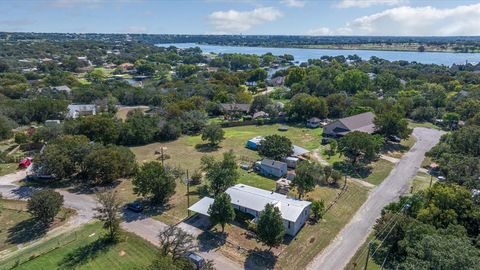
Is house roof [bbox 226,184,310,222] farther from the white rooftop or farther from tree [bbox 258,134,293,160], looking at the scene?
tree [bbox 258,134,293,160]

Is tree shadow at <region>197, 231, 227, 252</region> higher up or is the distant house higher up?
the distant house

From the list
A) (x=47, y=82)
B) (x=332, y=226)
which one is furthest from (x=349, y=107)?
(x=47, y=82)

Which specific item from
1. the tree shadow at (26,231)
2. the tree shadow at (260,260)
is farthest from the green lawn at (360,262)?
the tree shadow at (26,231)

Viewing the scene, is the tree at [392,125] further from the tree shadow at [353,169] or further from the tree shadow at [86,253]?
the tree shadow at [86,253]

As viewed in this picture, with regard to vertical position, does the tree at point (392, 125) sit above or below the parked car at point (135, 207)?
above

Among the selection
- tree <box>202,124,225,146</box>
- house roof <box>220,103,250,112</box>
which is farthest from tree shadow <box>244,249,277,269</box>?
house roof <box>220,103,250,112</box>

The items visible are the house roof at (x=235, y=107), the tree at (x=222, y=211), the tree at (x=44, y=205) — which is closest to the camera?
the tree at (x=222, y=211)
